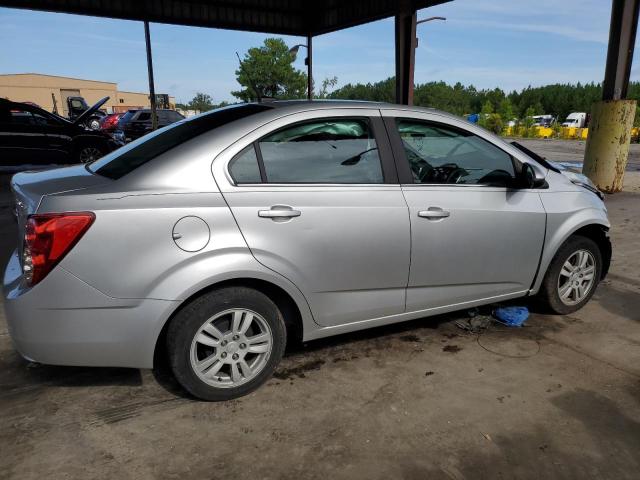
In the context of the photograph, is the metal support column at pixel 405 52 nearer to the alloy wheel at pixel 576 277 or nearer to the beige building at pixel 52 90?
the alloy wheel at pixel 576 277

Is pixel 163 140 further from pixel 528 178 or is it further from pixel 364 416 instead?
pixel 528 178

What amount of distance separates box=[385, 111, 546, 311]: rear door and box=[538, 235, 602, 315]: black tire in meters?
0.25

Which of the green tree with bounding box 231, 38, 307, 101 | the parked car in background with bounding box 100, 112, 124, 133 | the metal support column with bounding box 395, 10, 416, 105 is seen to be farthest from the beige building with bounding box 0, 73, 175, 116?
the metal support column with bounding box 395, 10, 416, 105

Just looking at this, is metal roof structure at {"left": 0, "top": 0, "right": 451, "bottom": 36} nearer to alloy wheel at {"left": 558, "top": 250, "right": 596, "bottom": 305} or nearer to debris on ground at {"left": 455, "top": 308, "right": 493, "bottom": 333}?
alloy wheel at {"left": 558, "top": 250, "right": 596, "bottom": 305}

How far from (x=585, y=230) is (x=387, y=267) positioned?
74.8 inches

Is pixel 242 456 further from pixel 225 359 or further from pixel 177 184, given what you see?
pixel 177 184

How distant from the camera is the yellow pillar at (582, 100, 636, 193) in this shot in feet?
28.1

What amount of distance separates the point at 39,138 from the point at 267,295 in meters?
10.4

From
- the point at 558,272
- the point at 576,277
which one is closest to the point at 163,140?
the point at 558,272

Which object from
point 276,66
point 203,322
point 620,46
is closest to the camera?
point 203,322

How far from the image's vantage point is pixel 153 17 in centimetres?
1334

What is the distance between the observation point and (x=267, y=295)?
273 centimetres

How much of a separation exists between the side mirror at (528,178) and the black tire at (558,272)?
0.63 meters

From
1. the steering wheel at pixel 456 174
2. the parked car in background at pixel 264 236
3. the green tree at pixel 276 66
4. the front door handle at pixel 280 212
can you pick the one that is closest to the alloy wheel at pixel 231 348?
the parked car in background at pixel 264 236
